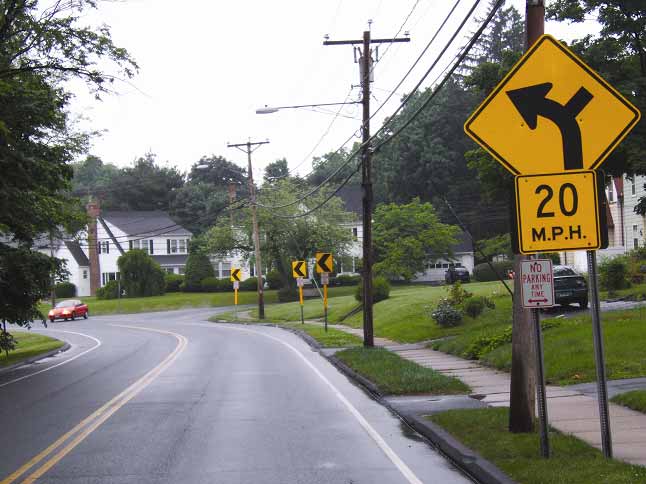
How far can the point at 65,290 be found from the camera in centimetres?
8012

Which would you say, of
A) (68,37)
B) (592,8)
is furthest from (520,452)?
(592,8)

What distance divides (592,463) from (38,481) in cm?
561

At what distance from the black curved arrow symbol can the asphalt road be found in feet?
11.5

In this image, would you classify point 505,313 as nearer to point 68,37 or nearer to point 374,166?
point 68,37

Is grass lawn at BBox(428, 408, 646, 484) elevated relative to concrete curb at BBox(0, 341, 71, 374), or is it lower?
elevated

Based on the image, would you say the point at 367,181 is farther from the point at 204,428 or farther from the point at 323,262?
the point at 204,428

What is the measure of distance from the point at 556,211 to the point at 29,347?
31.6 meters

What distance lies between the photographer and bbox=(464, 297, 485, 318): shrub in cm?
2859

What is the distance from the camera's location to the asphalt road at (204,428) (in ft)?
28.8

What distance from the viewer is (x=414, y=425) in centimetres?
1193

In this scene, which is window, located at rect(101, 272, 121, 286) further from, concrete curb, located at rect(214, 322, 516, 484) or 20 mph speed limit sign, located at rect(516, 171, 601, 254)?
20 mph speed limit sign, located at rect(516, 171, 601, 254)

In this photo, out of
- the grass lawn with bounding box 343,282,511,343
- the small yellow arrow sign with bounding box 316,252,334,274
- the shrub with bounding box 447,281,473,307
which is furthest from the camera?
the small yellow arrow sign with bounding box 316,252,334,274

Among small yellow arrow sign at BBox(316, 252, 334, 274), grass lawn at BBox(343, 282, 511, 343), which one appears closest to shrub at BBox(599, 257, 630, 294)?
grass lawn at BBox(343, 282, 511, 343)

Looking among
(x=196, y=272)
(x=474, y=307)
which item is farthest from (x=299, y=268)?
(x=196, y=272)
